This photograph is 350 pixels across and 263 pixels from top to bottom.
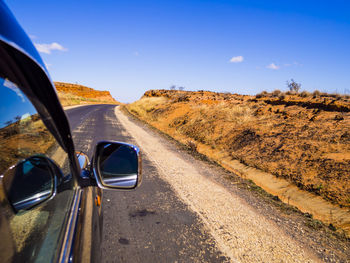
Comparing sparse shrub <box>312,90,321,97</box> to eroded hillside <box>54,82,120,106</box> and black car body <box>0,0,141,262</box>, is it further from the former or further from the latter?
eroded hillside <box>54,82,120,106</box>

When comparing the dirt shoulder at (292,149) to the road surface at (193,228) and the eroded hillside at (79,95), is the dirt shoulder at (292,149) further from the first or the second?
the eroded hillside at (79,95)

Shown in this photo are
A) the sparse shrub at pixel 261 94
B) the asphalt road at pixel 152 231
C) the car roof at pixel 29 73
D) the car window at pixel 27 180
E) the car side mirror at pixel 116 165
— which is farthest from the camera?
the sparse shrub at pixel 261 94

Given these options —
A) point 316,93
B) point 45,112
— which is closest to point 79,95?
point 316,93

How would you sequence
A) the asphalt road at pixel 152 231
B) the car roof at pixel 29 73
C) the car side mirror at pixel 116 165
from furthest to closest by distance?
the asphalt road at pixel 152 231 → the car side mirror at pixel 116 165 → the car roof at pixel 29 73

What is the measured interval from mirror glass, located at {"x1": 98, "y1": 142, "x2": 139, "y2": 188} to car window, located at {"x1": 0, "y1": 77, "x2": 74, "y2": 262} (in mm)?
252

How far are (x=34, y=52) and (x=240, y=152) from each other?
8.93 metres

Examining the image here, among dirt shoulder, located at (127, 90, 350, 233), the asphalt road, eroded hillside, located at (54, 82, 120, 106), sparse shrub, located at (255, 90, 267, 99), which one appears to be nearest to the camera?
the asphalt road

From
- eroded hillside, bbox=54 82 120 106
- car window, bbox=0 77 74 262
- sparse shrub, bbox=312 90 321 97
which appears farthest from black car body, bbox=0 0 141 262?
eroded hillside, bbox=54 82 120 106

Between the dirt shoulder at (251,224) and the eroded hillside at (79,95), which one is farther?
the eroded hillside at (79,95)

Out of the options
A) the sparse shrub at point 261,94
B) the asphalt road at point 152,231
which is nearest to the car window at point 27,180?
the asphalt road at point 152,231

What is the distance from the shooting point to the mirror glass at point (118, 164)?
1.49 m

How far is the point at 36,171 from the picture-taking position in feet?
3.51

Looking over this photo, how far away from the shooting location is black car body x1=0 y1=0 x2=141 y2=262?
0.82 meters

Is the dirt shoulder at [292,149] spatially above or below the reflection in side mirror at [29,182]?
below
